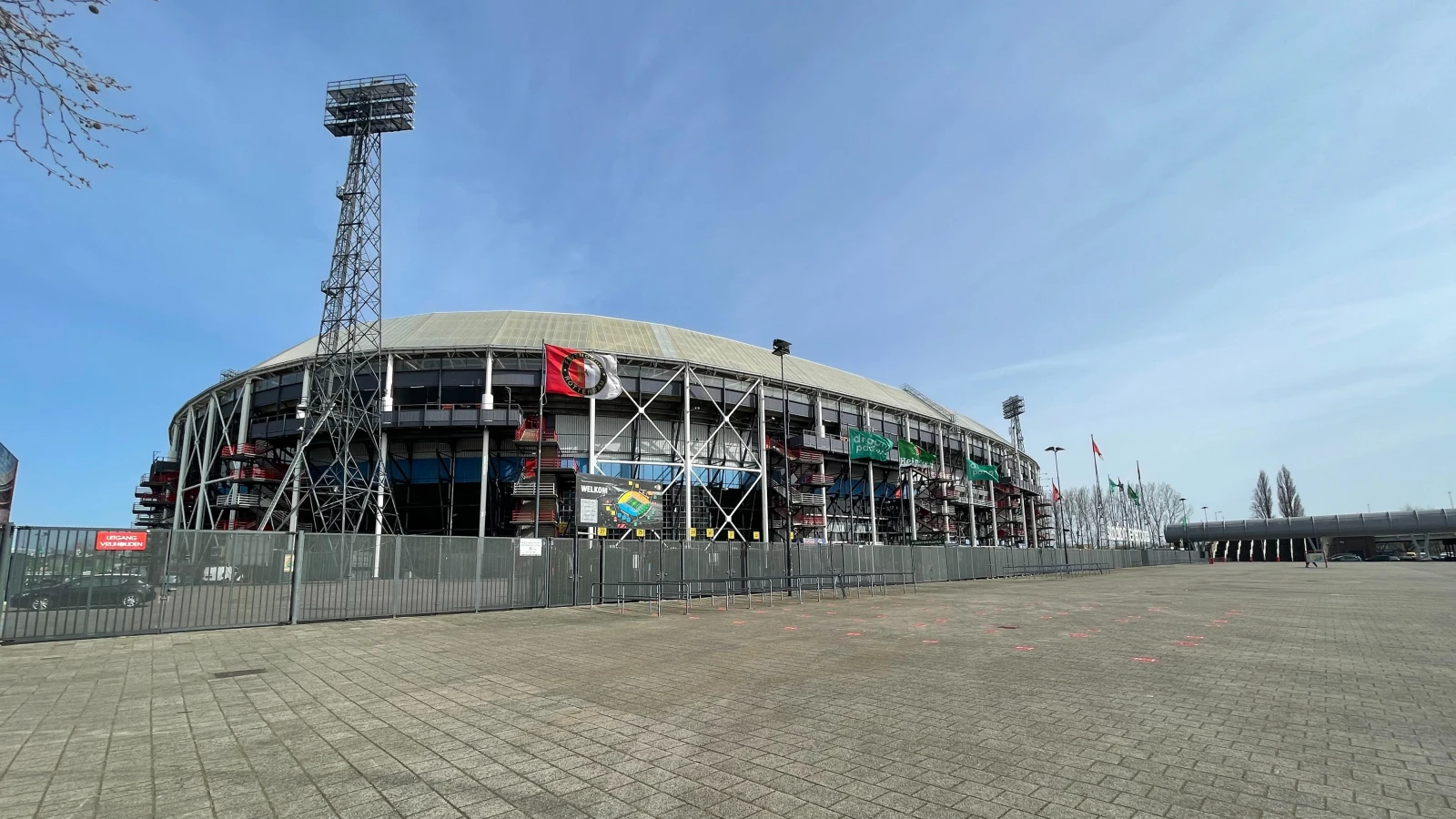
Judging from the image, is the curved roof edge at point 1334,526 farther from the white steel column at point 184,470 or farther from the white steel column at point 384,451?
the white steel column at point 184,470

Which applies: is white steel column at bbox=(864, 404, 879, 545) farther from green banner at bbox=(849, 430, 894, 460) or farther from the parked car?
the parked car

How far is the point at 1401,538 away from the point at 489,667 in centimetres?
14441

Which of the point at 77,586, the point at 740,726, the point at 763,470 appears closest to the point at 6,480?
the point at 77,586

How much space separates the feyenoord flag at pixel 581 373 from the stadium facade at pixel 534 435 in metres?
1.67

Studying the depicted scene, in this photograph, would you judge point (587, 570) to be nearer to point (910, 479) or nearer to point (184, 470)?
point (910, 479)

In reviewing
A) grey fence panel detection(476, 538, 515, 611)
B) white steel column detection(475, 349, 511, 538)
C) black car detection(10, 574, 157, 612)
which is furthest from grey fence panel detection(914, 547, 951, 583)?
black car detection(10, 574, 157, 612)

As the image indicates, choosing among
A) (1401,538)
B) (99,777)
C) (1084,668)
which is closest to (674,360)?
(1084,668)

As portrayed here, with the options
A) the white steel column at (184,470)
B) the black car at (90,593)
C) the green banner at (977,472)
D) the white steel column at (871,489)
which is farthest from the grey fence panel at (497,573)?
the green banner at (977,472)

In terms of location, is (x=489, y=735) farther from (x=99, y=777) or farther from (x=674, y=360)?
(x=674, y=360)

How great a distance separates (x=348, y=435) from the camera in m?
43.0

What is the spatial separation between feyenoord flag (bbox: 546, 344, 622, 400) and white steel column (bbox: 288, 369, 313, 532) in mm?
17628

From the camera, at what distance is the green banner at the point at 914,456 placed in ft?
173

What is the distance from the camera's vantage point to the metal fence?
13.3 meters

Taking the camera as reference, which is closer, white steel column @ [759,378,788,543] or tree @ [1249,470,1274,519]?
white steel column @ [759,378,788,543]
